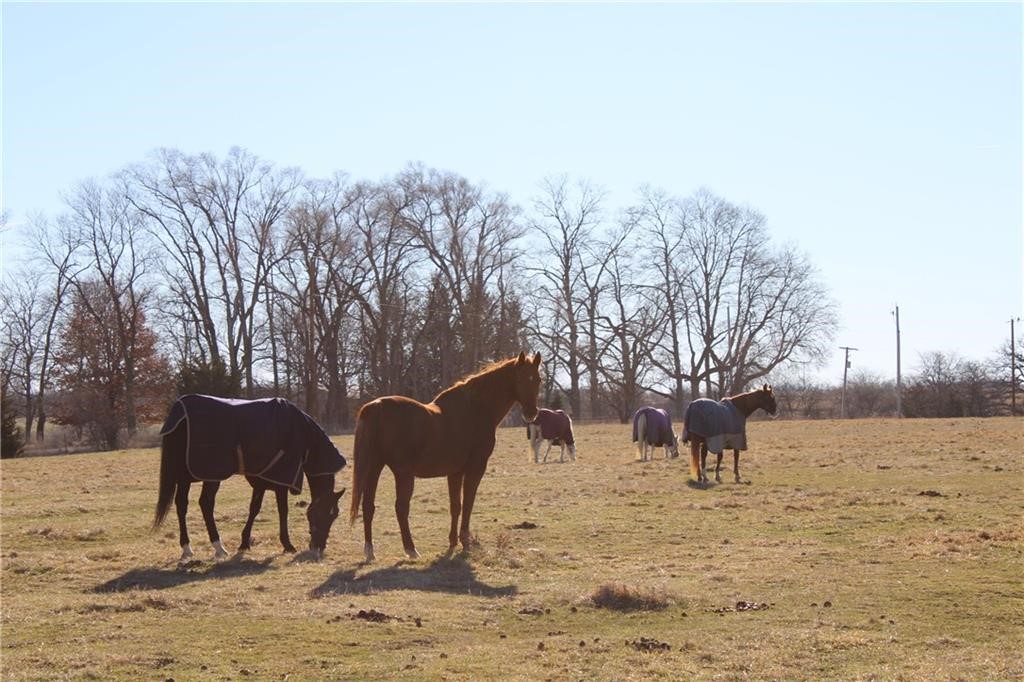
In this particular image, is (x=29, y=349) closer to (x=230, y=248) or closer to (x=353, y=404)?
(x=230, y=248)

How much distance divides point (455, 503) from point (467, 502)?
153 mm

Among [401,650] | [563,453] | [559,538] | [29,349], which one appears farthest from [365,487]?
[29,349]

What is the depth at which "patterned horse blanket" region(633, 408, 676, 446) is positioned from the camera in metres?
28.7

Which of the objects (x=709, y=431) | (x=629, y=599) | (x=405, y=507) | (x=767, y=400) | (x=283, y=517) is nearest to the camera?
(x=629, y=599)

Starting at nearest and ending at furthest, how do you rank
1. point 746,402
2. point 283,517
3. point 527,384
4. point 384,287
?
point 283,517, point 527,384, point 746,402, point 384,287

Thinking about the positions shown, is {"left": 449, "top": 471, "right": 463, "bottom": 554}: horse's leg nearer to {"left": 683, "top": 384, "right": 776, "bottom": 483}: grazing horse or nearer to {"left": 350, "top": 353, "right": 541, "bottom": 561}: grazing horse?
{"left": 350, "top": 353, "right": 541, "bottom": 561}: grazing horse

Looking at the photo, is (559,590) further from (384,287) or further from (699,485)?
(384,287)

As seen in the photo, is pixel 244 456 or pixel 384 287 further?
pixel 384 287

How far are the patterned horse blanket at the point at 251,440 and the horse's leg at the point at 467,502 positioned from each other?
61.5 inches

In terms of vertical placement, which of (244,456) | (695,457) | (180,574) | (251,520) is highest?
(244,456)

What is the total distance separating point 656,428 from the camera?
28.7 m

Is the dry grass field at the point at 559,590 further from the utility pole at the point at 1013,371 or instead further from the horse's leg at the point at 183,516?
the utility pole at the point at 1013,371

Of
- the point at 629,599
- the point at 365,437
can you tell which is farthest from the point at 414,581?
the point at 629,599

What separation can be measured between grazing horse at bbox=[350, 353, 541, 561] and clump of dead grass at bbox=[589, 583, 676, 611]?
3.42 m
